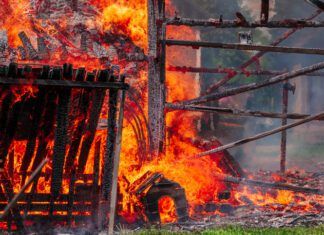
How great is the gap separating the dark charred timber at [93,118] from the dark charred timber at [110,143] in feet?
0.53

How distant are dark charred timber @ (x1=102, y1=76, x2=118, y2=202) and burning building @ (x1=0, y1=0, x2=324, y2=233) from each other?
2 centimetres

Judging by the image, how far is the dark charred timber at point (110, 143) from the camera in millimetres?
7098

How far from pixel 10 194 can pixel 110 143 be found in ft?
5.70

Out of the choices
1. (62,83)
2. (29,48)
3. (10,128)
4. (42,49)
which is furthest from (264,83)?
(29,48)

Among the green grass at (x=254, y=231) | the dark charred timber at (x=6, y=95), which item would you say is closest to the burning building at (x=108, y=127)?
the dark charred timber at (x=6, y=95)

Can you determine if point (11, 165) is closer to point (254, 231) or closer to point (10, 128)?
point (10, 128)

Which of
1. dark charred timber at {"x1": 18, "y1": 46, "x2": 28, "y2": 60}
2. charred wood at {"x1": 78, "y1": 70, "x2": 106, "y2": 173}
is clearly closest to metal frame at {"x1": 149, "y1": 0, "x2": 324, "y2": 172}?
charred wood at {"x1": 78, "y1": 70, "x2": 106, "y2": 173}

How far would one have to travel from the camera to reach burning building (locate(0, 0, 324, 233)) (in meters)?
6.93

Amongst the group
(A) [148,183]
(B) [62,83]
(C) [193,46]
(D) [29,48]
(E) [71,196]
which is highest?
(D) [29,48]

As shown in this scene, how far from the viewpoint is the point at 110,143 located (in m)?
7.18

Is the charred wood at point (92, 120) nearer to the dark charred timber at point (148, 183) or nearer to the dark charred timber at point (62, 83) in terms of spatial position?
the dark charred timber at point (62, 83)

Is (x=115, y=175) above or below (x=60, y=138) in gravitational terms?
below

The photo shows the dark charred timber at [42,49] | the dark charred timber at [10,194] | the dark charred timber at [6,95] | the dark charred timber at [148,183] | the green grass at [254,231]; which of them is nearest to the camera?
the dark charred timber at [6,95]

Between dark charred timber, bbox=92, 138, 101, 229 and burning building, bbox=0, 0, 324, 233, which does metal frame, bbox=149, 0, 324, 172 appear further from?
dark charred timber, bbox=92, 138, 101, 229
